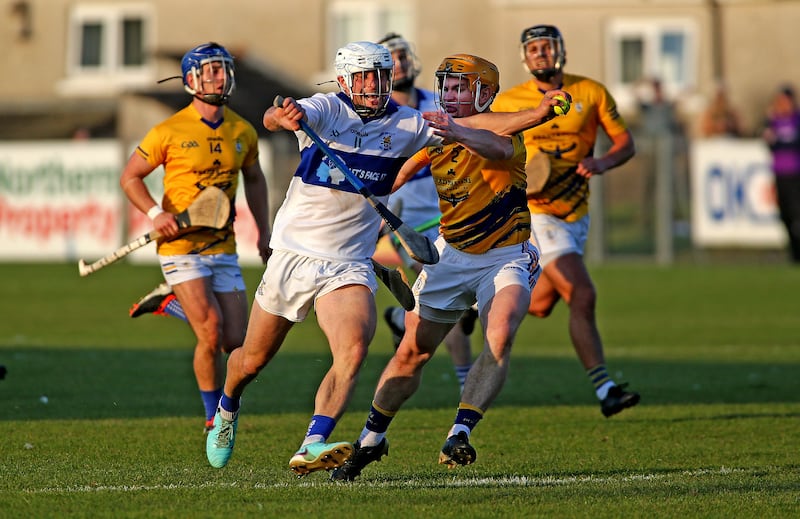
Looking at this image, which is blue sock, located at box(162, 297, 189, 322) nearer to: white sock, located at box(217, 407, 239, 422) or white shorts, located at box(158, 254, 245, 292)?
white shorts, located at box(158, 254, 245, 292)

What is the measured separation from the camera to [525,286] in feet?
26.2

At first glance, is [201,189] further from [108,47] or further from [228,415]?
[108,47]

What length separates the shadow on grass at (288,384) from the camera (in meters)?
10.6

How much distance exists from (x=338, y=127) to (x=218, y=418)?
1763 mm

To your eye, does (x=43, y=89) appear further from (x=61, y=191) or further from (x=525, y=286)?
(x=525, y=286)

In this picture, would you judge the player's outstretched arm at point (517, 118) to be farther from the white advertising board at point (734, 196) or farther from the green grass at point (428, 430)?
the white advertising board at point (734, 196)

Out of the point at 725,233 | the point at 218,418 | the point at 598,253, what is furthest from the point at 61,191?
the point at 218,418

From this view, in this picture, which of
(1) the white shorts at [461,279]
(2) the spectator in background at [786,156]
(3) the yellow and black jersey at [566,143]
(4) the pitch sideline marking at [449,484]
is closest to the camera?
(4) the pitch sideline marking at [449,484]

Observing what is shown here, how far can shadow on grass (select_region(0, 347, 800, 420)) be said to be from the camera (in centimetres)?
1059

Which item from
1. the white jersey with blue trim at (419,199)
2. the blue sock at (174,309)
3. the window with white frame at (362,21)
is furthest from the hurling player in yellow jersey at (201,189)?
the window with white frame at (362,21)

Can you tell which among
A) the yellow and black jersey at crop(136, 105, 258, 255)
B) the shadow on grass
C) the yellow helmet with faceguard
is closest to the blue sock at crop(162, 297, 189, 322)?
the yellow and black jersey at crop(136, 105, 258, 255)

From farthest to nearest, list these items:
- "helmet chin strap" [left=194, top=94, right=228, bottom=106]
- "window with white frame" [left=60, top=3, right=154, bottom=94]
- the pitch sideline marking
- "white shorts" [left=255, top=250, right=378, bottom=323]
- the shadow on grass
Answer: "window with white frame" [left=60, top=3, right=154, bottom=94]
the shadow on grass
"helmet chin strap" [left=194, top=94, right=228, bottom=106]
"white shorts" [left=255, top=250, right=378, bottom=323]
the pitch sideline marking

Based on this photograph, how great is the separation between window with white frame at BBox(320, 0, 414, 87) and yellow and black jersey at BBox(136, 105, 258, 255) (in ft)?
80.9

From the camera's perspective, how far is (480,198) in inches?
322
